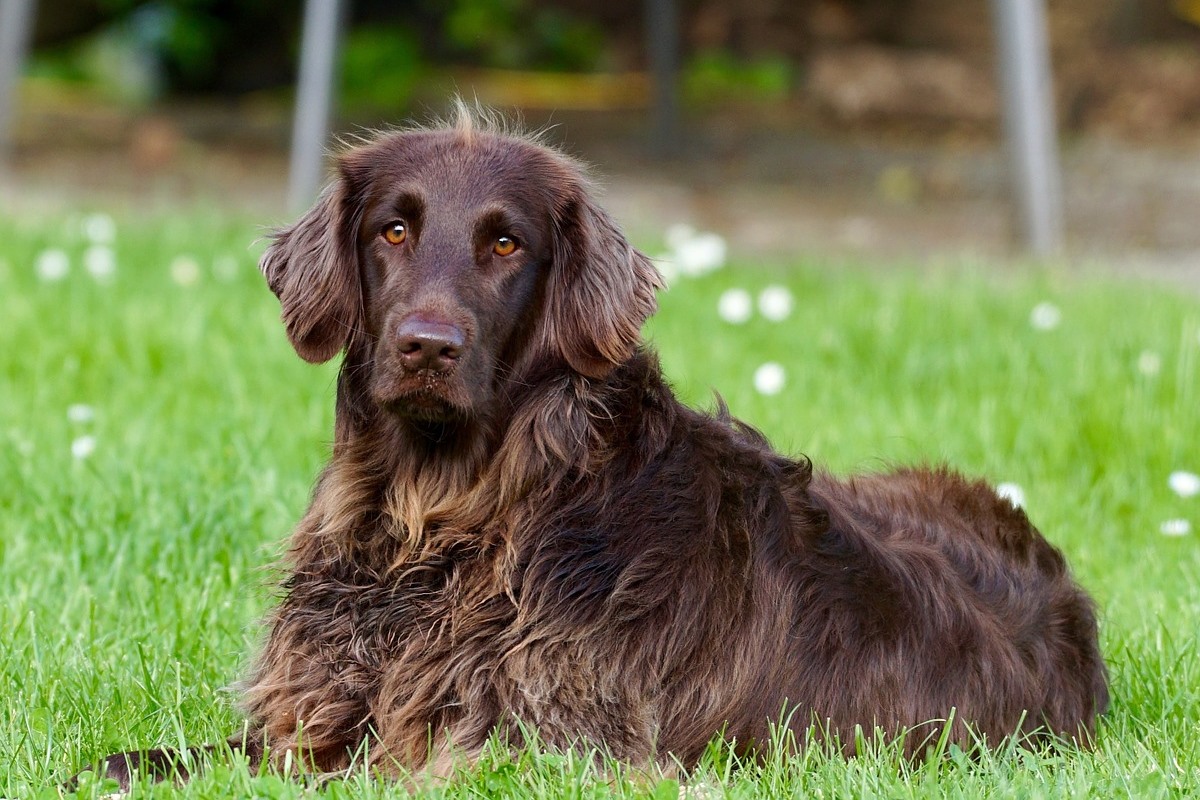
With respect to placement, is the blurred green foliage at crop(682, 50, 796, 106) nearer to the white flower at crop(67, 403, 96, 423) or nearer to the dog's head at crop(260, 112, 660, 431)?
the white flower at crop(67, 403, 96, 423)

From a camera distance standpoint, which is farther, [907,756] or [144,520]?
[144,520]

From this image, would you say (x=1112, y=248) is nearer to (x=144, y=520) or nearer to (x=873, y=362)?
(x=873, y=362)

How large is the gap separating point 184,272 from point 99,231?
937mm

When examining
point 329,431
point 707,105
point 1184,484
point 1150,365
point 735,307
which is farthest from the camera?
point 707,105

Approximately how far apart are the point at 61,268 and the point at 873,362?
371cm

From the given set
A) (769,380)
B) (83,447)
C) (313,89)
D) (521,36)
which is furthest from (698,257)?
(521,36)

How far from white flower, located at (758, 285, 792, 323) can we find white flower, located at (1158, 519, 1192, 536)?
220cm

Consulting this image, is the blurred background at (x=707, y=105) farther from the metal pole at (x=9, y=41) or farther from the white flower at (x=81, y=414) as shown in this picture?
the white flower at (x=81, y=414)

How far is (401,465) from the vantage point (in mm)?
3242

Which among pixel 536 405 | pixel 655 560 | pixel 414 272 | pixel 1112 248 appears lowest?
pixel 1112 248

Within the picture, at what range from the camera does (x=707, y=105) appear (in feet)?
47.0

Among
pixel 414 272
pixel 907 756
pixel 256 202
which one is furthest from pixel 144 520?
pixel 256 202

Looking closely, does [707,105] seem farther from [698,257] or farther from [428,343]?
[428,343]

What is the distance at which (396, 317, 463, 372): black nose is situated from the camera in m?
2.92
